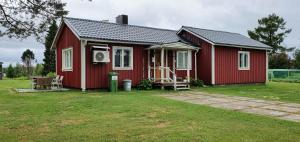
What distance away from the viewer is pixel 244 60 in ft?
64.3

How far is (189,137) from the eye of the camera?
198 inches

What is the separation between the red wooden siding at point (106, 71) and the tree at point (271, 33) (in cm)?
3353

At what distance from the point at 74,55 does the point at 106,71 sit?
72.9 inches

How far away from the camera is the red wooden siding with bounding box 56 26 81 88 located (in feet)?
47.8

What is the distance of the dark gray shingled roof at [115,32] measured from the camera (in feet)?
47.1

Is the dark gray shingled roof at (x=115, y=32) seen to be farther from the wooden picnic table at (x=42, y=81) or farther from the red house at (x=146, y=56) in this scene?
the wooden picnic table at (x=42, y=81)

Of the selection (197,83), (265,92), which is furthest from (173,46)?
(265,92)

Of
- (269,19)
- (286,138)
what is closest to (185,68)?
(286,138)

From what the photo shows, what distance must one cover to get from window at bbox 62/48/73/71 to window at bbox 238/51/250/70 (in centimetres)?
1035

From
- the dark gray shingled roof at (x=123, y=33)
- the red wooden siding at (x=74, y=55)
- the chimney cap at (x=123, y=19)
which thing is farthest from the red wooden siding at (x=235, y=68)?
the red wooden siding at (x=74, y=55)

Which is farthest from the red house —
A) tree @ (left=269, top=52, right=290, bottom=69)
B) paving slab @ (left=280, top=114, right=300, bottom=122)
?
tree @ (left=269, top=52, right=290, bottom=69)

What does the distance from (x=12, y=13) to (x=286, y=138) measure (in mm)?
4948

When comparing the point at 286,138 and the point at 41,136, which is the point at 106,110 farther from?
the point at 286,138

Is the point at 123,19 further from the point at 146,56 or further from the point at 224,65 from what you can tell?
the point at 224,65
